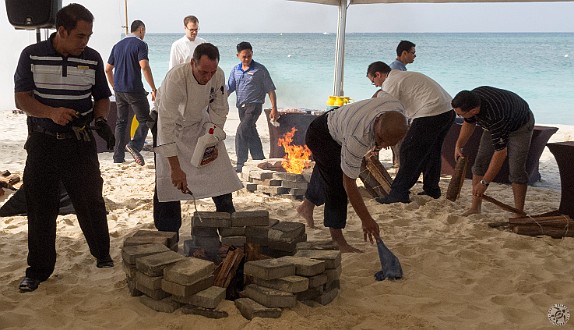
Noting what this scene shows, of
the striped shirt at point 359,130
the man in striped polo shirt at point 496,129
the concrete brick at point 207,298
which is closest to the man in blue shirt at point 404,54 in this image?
the man in striped polo shirt at point 496,129

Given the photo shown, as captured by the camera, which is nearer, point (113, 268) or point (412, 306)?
point (412, 306)

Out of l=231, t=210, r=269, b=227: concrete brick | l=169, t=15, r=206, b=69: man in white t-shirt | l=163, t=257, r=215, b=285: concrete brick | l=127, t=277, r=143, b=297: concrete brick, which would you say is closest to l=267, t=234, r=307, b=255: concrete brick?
l=231, t=210, r=269, b=227: concrete brick

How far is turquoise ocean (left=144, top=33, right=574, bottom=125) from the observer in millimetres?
35531

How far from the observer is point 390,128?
10.8 ft

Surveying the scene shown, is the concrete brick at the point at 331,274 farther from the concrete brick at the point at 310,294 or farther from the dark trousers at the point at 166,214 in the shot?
the dark trousers at the point at 166,214

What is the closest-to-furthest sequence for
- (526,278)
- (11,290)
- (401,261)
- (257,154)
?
(11,290) < (526,278) < (401,261) < (257,154)

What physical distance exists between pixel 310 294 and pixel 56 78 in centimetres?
203

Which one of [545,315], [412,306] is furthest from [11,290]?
[545,315]

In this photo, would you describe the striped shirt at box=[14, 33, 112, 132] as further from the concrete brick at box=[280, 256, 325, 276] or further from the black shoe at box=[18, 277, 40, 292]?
the concrete brick at box=[280, 256, 325, 276]

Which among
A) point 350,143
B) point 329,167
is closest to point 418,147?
point 329,167

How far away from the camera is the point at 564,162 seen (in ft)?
17.7

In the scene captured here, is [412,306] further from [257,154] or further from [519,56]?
[519,56]

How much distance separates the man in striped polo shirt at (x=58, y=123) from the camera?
11.3 feet

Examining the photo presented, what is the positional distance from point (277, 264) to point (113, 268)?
4.64 feet
